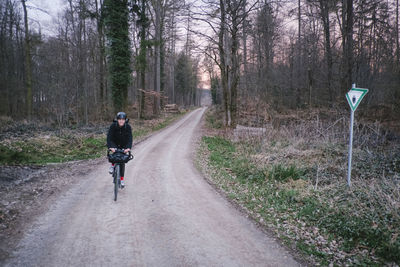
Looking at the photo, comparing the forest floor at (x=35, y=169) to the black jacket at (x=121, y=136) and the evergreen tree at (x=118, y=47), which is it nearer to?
the black jacket at (x=121, y=136)

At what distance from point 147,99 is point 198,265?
82.2 ft

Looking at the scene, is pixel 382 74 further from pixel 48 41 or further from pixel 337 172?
pixel 48 41

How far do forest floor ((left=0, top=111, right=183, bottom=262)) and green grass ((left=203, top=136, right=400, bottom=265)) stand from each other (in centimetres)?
495

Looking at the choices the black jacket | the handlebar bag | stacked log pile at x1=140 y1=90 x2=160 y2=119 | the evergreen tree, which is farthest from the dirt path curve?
stacked log pile at x1=140 y1=90 x2=160 y2=119

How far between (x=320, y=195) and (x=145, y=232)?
15.2ft

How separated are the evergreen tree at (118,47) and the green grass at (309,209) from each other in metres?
16.3

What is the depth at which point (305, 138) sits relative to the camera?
39.5ft

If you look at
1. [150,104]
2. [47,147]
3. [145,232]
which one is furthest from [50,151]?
[150,104]

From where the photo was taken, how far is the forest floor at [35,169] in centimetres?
518

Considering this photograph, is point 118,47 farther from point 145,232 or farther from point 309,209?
point 309,209

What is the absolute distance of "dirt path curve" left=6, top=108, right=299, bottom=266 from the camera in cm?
378

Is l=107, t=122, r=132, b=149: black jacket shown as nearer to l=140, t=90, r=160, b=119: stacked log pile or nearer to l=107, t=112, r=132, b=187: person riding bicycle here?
l=107, t=112, r=132, b=187: person riding bicycle

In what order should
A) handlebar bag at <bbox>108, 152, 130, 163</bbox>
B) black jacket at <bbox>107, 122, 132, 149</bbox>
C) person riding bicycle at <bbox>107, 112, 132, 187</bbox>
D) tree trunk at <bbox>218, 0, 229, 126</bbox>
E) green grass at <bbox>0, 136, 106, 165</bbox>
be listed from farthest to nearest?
tree trunk at <bbox>218, 0, 229, 126</bbox>
green grass at <bbox>0, 136, 106, 165</bbox>
black jacket at <bbox>107, 122, 132, 149</bbox>
person riding bicycle at <bbox>107, 112, 132, 187</bbox>
handlebar bag at <bbox>108, 152, 130, 163</bbox>

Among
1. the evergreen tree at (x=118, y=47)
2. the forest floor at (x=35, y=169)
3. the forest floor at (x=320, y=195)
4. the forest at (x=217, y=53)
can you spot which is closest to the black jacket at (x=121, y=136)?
the forest floor at (x=35, y=169)
